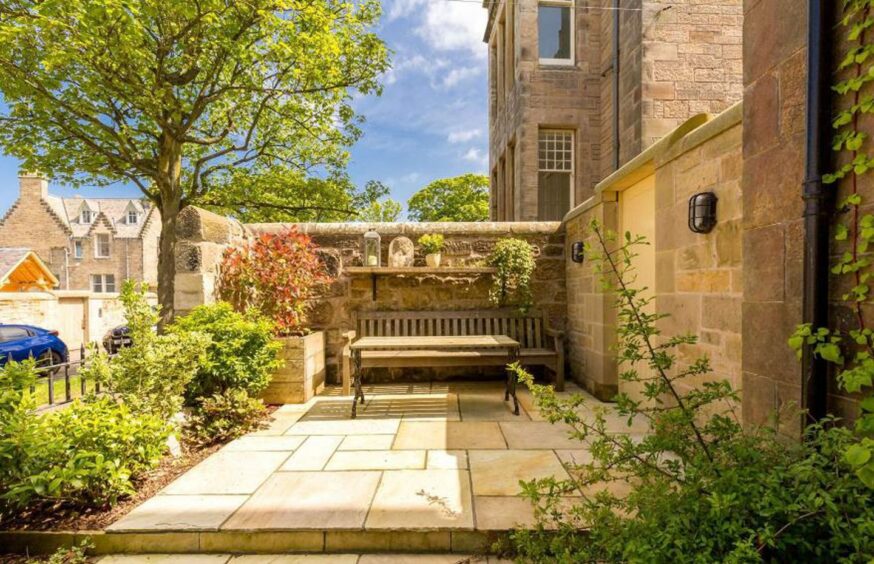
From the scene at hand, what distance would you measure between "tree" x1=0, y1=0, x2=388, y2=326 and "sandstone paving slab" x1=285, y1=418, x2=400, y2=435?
367 centimetres

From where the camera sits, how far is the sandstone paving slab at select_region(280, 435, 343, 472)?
2.76 metres

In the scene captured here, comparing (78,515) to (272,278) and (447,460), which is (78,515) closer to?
(447,460)

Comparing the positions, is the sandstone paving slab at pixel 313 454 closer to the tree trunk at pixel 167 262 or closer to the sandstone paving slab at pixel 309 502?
the sandstone paving slab at pixel 309 502

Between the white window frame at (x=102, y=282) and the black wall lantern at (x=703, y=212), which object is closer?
the black wall lantern at (x=703, y=212)

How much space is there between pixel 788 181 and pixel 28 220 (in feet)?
122

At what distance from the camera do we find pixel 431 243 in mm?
Result: 5176

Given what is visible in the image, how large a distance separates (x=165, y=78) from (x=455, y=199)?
64.2ft

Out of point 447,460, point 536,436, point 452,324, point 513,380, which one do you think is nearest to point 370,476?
point 447,460

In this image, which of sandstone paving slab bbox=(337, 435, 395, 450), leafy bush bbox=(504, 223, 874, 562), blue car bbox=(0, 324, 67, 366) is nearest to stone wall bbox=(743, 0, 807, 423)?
leafy bush bbox=(504, 223, 874, 562)

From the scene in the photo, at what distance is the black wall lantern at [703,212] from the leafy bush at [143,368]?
3.82 m

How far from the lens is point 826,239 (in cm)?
165

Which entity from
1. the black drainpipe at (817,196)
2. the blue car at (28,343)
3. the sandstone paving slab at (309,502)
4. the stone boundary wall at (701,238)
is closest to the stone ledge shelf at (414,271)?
the stone boundary wall at (701,238)

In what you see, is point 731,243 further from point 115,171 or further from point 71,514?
point 115,171

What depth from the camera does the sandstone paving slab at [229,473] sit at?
7.99 ft
